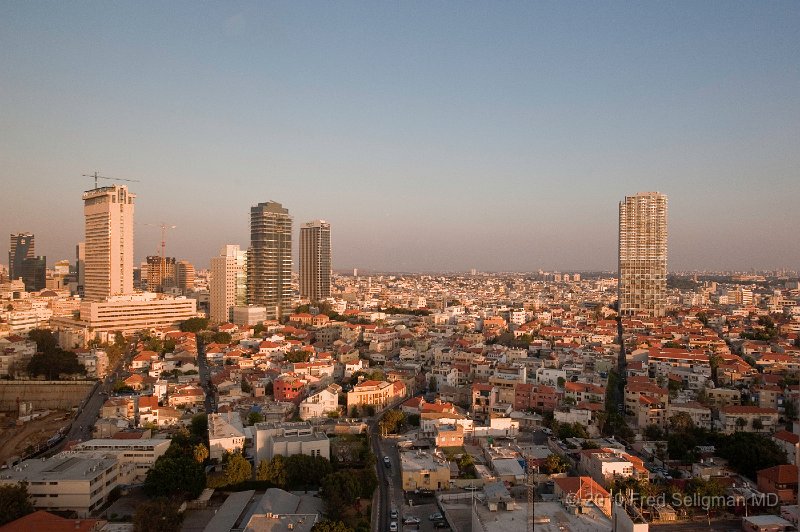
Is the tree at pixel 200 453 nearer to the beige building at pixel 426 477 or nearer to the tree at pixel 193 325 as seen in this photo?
Answer: the beige building at pixel 426 477

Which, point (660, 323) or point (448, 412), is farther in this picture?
point (660, 323)

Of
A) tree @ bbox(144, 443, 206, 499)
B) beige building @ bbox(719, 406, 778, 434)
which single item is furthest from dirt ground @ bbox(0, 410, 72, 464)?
beige building @ bbox(719, 406, 778, 434)

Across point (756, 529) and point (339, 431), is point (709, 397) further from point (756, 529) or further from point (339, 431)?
point (339, 431)

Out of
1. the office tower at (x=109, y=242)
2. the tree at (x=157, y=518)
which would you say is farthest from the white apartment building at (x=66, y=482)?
the office tower at (x=109, y=242)

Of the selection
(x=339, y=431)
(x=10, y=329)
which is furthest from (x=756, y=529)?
(x=10, y=329)

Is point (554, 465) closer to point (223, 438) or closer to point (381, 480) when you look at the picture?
point (381, 480)
